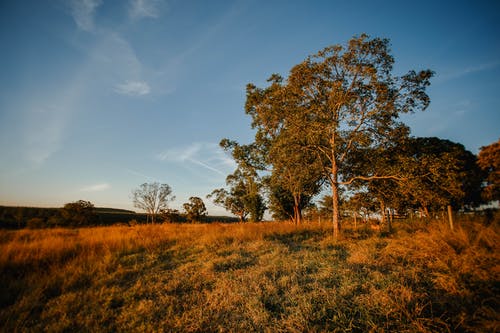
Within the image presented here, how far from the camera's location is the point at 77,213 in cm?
2908

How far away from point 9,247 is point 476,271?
12.5m

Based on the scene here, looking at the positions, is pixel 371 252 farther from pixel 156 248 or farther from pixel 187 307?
pixel 156 248

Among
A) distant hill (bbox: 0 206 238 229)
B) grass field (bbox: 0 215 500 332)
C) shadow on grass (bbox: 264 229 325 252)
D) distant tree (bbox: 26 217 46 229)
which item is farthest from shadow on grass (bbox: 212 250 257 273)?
distant tree (bbox: 26 217 46 229)

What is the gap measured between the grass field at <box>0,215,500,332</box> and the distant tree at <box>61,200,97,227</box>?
96.5ft

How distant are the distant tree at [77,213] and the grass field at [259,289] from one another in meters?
29.4

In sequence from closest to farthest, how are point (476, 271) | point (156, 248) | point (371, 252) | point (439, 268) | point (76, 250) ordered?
point (476, 271)
point (439, 268)
point (371, 252)
point (76, 250)
point (156, 248)

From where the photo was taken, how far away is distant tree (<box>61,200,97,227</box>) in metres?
28.0

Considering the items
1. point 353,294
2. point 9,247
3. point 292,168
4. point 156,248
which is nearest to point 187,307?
point 353,294

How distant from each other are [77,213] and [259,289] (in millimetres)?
38019

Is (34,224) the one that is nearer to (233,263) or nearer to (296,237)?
(233,263)

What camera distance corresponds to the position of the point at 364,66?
9.55 metres

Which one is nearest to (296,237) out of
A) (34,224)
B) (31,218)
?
(34,224)

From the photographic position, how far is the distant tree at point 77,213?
2803 centimetres

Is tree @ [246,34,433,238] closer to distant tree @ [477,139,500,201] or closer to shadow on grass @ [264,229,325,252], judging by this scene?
shadow on grass @ [264,229,325,252]
